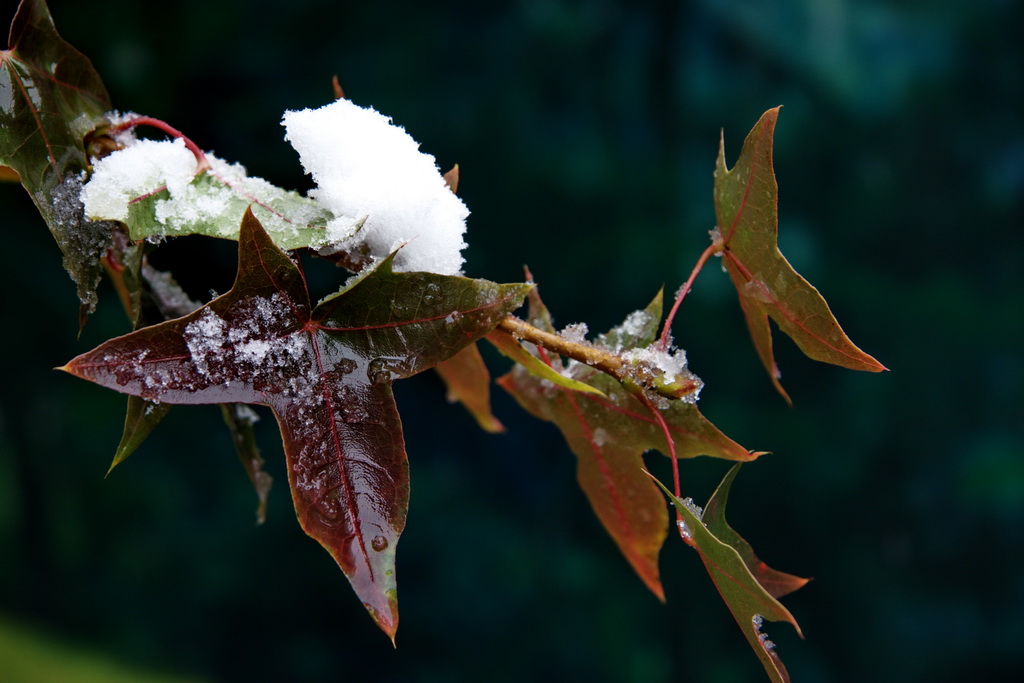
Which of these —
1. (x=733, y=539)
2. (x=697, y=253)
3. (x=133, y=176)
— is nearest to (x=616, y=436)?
(x=733, y=539)

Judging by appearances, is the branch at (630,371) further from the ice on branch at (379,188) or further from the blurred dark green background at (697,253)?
the blurred dark green background at (697,253)

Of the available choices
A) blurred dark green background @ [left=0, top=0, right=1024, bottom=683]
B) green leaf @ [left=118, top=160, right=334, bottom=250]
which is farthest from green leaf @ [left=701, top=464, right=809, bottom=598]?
blurred dark green background @ [left=0, top=0, right=1024, bottom=683]

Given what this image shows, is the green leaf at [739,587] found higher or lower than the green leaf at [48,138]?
lower

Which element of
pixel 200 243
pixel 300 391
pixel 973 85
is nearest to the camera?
pixel 300 391

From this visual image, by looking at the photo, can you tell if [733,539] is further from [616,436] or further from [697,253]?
[697,253]

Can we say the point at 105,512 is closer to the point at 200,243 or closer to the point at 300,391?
the point at 200,243

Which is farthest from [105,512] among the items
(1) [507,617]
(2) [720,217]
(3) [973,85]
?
(3) [973,85]

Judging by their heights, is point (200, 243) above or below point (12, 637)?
above

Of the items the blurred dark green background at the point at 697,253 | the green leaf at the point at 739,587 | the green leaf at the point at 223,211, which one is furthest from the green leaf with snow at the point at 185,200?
the blurred dark green background at the point at 697,253
